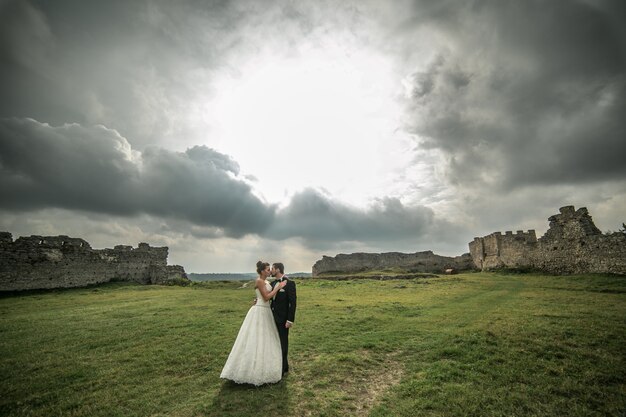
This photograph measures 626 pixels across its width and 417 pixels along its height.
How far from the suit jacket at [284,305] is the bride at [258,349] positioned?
0.58 feet

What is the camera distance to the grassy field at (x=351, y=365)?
6.09m

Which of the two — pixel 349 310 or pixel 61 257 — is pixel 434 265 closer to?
pixel 349 310

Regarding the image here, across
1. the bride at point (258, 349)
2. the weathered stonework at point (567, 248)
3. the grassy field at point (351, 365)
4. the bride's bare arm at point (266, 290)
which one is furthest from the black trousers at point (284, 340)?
the weathered stonework at point (567, 248)

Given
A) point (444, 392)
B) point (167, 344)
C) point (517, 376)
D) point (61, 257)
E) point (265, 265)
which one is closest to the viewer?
point (444, 392)

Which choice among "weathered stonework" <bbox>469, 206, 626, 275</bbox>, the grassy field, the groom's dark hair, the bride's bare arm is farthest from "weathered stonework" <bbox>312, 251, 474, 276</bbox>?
the bride's bare arm

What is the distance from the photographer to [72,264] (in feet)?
111

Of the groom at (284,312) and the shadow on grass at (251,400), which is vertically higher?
the groom at (284,312)

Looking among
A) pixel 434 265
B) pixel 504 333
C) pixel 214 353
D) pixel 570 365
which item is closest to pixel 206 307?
pixel 214 353

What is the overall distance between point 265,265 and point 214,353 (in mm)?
4109

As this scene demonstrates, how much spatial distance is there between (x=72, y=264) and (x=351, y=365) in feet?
130

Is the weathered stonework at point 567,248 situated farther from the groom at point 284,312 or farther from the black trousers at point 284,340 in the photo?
the black trousers at point 284,340

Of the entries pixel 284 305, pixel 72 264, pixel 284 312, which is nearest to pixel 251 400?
pixel 284 312

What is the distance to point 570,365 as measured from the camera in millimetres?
7426

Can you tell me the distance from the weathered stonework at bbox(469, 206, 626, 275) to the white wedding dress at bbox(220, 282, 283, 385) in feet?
107
